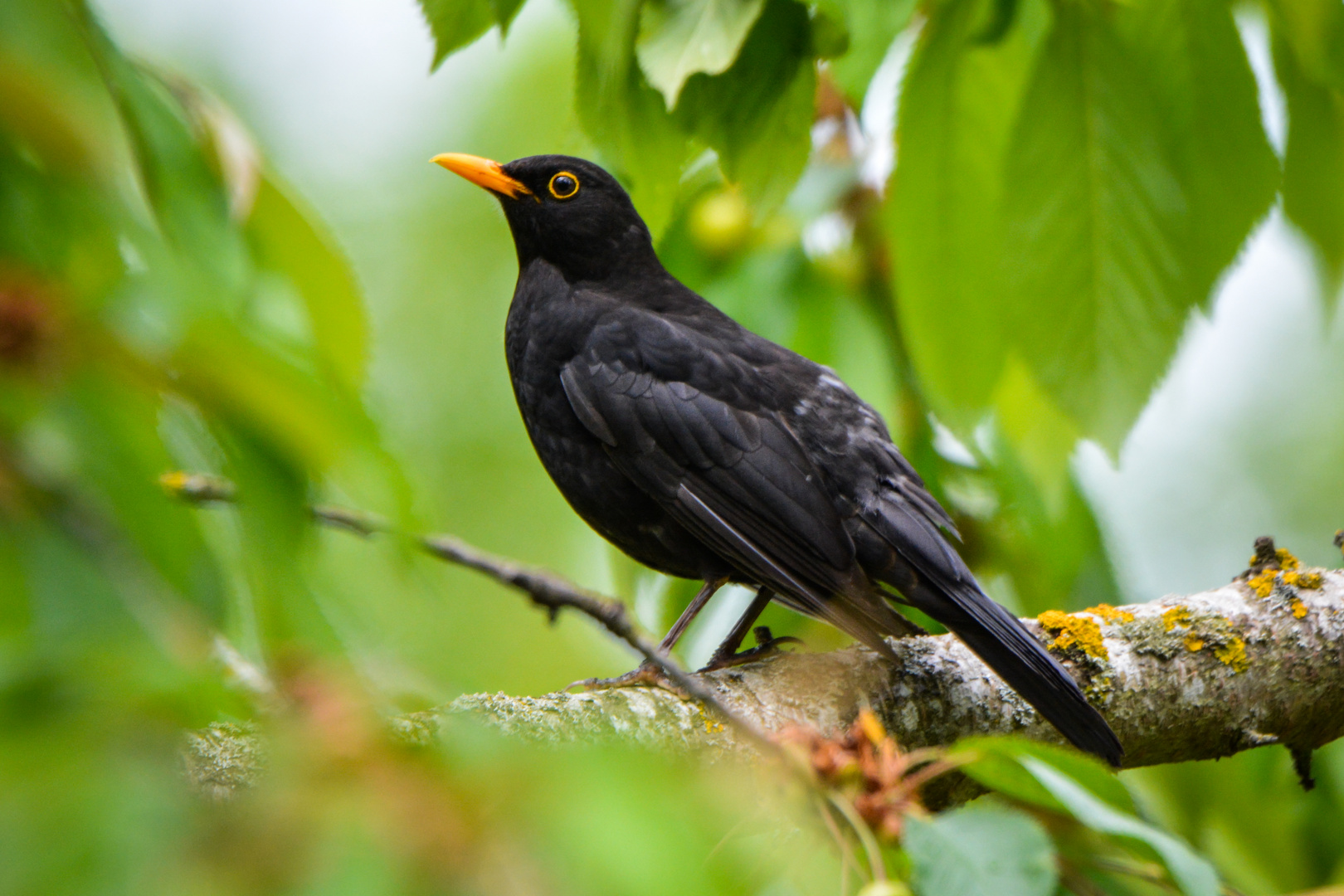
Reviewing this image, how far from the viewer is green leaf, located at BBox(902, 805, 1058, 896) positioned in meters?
1.16

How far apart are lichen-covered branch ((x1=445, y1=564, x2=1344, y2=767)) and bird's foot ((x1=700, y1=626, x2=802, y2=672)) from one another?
0.30 metres

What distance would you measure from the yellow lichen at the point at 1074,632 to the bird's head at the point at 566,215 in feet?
6.44

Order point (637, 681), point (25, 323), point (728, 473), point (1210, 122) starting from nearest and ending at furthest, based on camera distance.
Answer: point (25, 323) < point (1210, 122) < point (637, 681) < point (728, 473)

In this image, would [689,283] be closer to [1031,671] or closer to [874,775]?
[1031,671]

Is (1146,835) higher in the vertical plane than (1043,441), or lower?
lower

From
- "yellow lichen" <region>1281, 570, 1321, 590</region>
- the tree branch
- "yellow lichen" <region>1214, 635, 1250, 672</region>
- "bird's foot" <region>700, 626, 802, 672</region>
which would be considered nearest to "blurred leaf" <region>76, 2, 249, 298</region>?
the tree branch

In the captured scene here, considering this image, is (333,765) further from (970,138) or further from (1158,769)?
(1158,769)

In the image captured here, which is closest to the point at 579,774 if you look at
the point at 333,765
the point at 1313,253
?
the point at 333,765

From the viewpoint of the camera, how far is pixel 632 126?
2203 mm

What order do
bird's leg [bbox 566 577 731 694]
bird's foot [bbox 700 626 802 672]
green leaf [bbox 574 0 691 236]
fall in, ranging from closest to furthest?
green leaf [bbox 574 0 691 236] < bird's leg [bbox 566 577 731 694] < bird's foot [bbox 700 626 802 672]

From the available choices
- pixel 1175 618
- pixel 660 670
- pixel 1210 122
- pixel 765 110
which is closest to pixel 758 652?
pixel 660 670

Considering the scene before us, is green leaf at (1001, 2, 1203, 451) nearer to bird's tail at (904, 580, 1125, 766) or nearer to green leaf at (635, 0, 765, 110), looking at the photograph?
A: bird's tail at (904, 580, 1125, 766)

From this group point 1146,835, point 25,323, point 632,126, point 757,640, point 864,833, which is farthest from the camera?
point 757,640

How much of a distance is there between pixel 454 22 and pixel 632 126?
1.30 feet
